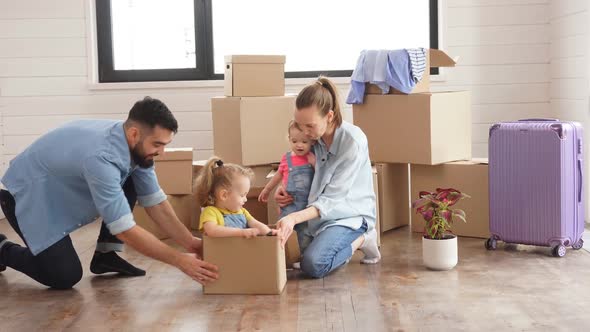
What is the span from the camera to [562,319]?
2711 millimetres

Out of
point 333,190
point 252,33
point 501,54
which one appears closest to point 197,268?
point 333,190

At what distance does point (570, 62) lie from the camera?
4.82 metres

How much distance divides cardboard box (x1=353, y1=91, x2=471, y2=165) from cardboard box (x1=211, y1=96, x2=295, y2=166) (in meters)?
0.39

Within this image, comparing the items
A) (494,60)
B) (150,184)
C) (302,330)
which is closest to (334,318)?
(302,330)

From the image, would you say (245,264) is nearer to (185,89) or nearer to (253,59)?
(253,59)

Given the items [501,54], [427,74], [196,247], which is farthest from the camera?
[501,54]

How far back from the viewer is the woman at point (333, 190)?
133 inches

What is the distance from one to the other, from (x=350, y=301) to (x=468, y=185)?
4.78 feet

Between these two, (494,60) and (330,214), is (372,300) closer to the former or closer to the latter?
(330,214)

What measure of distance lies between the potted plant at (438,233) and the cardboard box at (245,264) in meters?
0.70

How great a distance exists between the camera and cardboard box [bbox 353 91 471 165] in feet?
13.7

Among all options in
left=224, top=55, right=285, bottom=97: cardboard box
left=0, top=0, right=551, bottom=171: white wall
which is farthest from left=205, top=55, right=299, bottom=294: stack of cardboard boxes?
left=0, top=0, right=551, bottom=171: white wall

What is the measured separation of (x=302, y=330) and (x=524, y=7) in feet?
10.9

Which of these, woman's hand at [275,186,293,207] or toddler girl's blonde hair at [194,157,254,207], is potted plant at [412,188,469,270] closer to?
woman's hand at [275,186,293,207]
